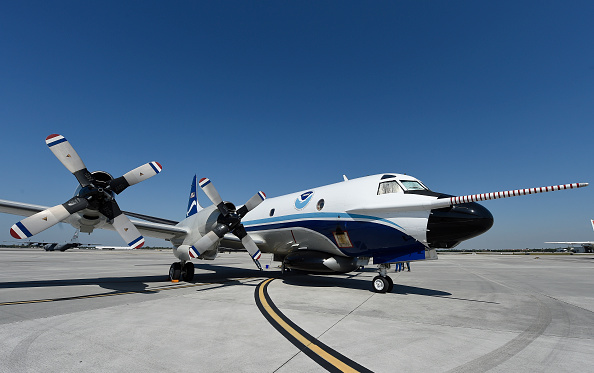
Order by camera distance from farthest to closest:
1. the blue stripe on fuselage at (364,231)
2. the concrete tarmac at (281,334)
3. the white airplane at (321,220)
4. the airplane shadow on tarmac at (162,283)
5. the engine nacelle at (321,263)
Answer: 1. the engine nacelle at (321,263)
2. the airplane shadow on tarmac at (162,283)
3. the blue stripe on fuselage at (364,231)
4. the white airplane at (321,220)
5. the concrete tarmac at (281,334)

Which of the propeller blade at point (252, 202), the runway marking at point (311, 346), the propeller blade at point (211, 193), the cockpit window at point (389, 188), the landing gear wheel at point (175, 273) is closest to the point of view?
the runway marking at point (311, 346)

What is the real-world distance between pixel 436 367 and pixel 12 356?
5.40 metres

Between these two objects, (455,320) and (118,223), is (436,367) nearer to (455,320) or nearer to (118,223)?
(455,320)

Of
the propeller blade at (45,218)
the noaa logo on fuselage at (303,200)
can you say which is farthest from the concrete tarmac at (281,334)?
the noaa logo on fuselage at (303,200)

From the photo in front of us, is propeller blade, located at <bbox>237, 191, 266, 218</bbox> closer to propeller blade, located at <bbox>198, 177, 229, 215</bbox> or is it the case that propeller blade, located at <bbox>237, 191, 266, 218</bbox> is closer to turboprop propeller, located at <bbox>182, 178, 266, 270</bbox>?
turboprop propeller, located at <bbox>182, 178, 266, 270</bbox>

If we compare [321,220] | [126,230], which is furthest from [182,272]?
[321,220]

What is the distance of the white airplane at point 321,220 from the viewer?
8469mm

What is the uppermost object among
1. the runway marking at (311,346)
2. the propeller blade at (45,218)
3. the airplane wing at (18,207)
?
the airplane wing at (18,207)

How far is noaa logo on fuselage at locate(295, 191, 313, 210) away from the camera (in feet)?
40.8

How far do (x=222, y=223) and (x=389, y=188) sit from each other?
647 cm

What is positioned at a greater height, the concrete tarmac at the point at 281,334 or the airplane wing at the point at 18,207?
the airplane wing at the point at 18,207

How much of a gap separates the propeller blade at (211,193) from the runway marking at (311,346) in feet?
18.6

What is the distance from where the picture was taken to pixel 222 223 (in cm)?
1169

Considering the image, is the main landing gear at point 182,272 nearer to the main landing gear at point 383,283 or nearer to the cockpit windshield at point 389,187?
the main landing gear at point 383,283
